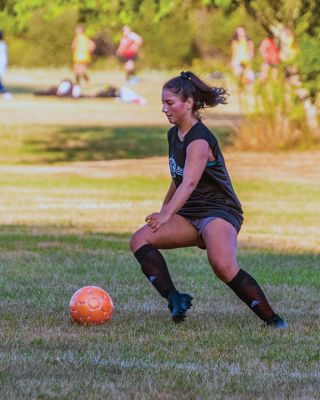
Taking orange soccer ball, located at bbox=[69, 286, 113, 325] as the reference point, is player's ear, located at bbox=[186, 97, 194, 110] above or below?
above

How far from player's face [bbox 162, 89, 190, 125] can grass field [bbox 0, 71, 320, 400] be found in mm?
1266

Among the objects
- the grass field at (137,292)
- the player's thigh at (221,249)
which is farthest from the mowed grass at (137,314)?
the player's thigh at (221,249)

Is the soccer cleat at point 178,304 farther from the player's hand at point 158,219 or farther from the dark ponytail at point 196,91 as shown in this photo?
the dark ponytail at point 196,91

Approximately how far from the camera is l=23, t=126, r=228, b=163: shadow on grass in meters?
21.5

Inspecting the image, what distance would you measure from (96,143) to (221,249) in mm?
17034

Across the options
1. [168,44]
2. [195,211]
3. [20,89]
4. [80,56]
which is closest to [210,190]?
[195,211]

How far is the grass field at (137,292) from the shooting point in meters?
5.40

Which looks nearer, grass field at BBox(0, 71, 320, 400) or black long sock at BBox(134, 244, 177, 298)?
grass field at BBox(0, 71, 320, 400)

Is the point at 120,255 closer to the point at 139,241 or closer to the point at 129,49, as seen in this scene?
the point at 139,241

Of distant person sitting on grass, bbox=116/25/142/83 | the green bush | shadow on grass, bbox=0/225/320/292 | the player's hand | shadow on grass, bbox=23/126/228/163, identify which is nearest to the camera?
the player's hand

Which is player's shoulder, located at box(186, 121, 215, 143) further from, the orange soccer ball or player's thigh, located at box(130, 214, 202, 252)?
the orange soccer ball

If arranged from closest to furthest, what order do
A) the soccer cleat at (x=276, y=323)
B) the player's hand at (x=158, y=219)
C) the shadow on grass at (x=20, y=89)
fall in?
the player's hand at (x=158, y=219) → the soccer cleat at (x=276, y=323) → the shadow on grass at (x=20, y=89)

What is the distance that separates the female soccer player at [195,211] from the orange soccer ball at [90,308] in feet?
1.06

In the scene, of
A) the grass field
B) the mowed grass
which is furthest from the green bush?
the mowed grass
